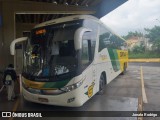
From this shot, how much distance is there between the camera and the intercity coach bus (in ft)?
25.7

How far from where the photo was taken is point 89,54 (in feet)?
29.0

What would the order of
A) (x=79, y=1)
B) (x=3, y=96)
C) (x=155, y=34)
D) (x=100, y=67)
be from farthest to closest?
(x=155, y=34) < (x=79, y=1) < (x=3, y=96) < (x=100, y=67)

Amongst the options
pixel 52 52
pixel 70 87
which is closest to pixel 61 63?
pixel 52 52

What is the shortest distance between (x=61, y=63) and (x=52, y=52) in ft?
1.76

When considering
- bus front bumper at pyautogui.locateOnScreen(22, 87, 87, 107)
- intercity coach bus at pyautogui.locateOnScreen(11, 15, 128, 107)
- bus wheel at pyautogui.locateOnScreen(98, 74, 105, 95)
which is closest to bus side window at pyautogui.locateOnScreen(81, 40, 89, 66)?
intercity coach bus at pyautogui.locateOnScreen(11, 15, 128, 107)

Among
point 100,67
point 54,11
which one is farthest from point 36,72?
point 54,11

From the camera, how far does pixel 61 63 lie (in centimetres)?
805

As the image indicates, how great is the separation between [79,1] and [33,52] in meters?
10.1

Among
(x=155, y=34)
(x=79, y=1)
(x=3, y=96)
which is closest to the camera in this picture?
(x=3, y=96)

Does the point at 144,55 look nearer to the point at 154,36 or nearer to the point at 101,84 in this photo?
the point at 154,36

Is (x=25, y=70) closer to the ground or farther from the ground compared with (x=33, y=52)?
closer to the ground

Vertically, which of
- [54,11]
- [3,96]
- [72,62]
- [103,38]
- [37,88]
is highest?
[54,11]

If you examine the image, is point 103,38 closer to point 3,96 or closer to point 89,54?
point 89,54

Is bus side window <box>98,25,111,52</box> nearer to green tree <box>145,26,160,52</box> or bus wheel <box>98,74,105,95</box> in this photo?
bus wheel <box>98,74,105,95</box>
